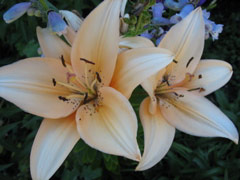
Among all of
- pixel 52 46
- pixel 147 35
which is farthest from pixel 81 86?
pixel 147 35

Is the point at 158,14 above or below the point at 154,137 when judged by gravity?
above

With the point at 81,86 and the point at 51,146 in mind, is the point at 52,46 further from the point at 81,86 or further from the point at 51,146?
the point at 51,146

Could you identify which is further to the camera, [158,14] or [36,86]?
[158,14]

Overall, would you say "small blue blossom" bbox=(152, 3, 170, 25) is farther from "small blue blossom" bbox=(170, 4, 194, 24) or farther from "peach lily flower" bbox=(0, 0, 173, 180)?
"peach lily flower" bbox=(0, 0, 173, 180)

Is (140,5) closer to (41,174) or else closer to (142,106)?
(142,106)

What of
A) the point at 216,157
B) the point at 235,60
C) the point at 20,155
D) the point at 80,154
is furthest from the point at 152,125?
the point at 235,60

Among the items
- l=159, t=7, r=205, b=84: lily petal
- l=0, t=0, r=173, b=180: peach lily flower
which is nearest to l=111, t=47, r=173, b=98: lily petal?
l=0, t=0, r=173, b=180: peach lily flower
